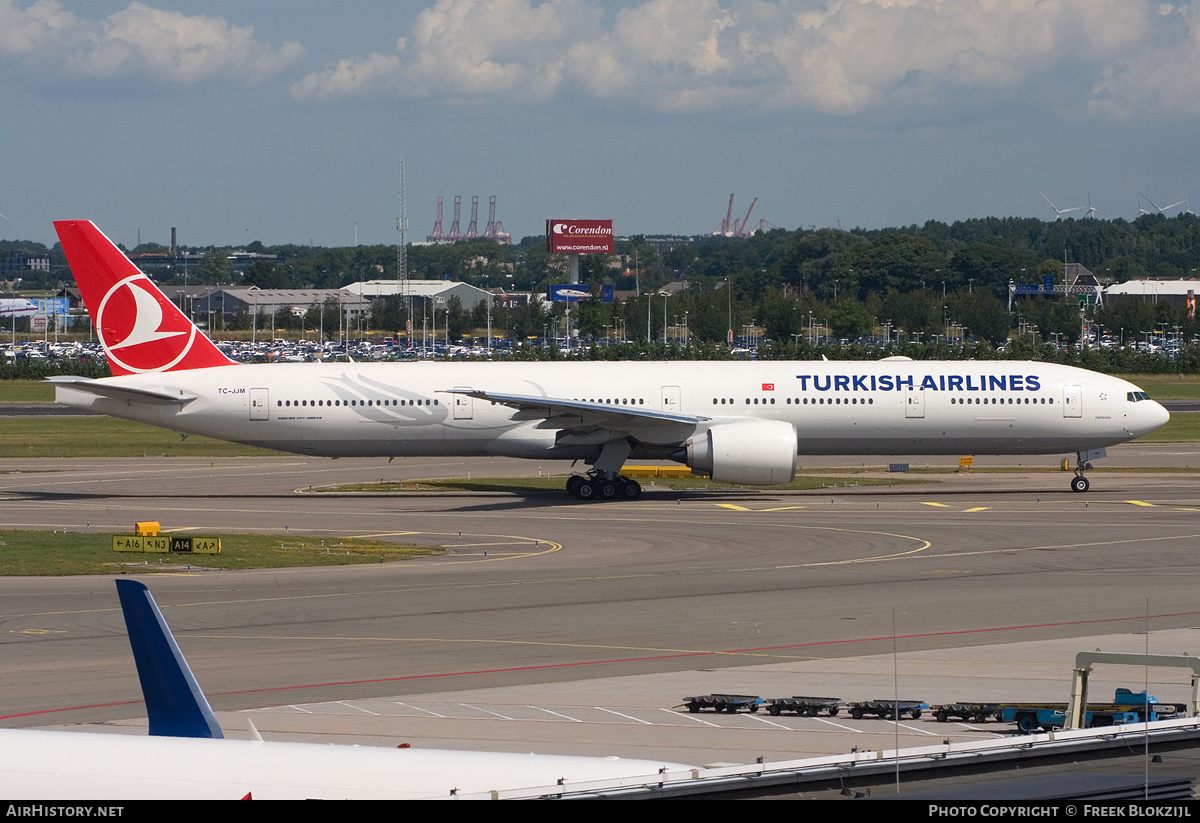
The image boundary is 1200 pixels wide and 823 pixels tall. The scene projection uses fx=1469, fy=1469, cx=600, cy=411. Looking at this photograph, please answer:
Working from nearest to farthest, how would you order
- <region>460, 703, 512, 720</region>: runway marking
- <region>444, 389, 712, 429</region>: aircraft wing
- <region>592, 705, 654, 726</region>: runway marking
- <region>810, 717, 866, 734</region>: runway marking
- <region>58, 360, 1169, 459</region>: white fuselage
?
<region>810, 717, 866, 734</region>: runway marking < <region>592, 705, 654, 726</region>: runway marking < <region>460, 703, 512, 720</region>: runway marking < <region>444, 389, 712, 429</region>: aircraft wing < <region>58, 360, 1169, 459</region>: white fuselage

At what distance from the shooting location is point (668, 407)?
164 feet

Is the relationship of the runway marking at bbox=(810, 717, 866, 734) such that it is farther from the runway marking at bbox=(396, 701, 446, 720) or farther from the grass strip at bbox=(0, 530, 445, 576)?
the grass strip at bbox=(0, 530, 445, 576)

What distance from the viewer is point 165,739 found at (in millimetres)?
10867

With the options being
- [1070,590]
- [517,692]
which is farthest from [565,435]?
[517,692]

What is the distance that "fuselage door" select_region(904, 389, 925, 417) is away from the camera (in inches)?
1943

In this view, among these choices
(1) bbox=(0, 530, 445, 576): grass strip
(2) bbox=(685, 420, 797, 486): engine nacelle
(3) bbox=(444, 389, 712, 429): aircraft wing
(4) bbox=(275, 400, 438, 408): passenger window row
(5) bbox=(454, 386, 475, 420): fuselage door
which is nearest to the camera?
(1) bbox=(0, 530, 445, 576): grass strip

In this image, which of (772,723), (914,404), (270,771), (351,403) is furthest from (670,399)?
(270,771)

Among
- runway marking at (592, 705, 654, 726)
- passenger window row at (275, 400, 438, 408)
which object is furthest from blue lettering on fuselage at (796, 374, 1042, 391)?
runway marking at (592, 705, 654, 726)

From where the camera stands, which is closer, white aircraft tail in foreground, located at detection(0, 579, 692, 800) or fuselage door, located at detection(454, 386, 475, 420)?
white aircraft tail in foreground, located at detection(0, 579, 692, 800)

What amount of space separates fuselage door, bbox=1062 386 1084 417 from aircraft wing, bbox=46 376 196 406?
29559 millimetres

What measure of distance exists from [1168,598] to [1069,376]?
2190 cm

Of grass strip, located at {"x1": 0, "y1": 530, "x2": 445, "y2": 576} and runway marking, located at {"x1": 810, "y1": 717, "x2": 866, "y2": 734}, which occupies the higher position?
runway marking, located at {"x1": 810, "y1": 717, "x2": 866, "y2": 734}

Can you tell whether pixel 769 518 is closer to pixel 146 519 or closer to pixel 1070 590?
pixel 1070 590

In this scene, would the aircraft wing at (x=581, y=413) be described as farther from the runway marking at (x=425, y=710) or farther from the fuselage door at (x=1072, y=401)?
the runway marking at (x=425, y=710)
